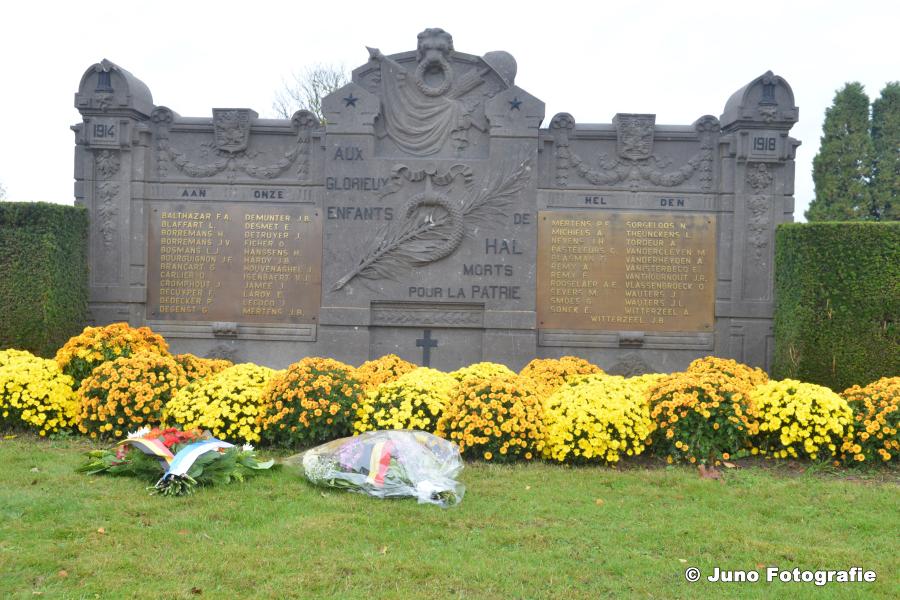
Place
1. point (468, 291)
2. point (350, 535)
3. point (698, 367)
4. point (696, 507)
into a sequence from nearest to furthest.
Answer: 1. point (350, 535)
2. point (696, 507)
3. point (698, 367)
4. point (468, 291)

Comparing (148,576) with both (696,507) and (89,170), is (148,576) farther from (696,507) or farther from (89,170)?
(89,170)

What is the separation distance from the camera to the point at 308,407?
6.69 metres

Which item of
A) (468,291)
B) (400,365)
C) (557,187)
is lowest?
(400,365)

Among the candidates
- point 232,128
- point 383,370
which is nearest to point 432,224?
point 383,370

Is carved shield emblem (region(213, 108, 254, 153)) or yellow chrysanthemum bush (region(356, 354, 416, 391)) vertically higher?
carved shield emblem (region(213, 108, 254, 153))

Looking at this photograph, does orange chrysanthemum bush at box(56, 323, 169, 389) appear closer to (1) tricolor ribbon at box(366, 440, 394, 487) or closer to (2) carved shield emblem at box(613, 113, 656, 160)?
(1) tricolor ribbon at box(366, 440, 394, 487)

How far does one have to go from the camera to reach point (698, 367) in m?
8.24

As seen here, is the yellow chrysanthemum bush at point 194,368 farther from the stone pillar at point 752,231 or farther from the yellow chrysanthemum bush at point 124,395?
the stone pillar at point 752,231

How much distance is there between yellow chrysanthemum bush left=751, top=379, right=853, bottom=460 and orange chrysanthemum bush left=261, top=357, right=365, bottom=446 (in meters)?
3.80

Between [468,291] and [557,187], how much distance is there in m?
1.92

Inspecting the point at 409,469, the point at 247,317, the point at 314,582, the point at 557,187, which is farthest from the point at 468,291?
the point at 314,582

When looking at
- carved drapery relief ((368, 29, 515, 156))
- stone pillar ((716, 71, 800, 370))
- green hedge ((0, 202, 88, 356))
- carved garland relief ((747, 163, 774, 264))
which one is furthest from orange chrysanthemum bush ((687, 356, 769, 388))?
green hedge ((0, 202, 88, 356))

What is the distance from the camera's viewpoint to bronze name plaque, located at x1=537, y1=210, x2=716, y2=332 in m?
10.2

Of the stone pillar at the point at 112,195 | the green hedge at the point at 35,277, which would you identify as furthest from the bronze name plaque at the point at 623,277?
the green hedge at the point at 35,277
